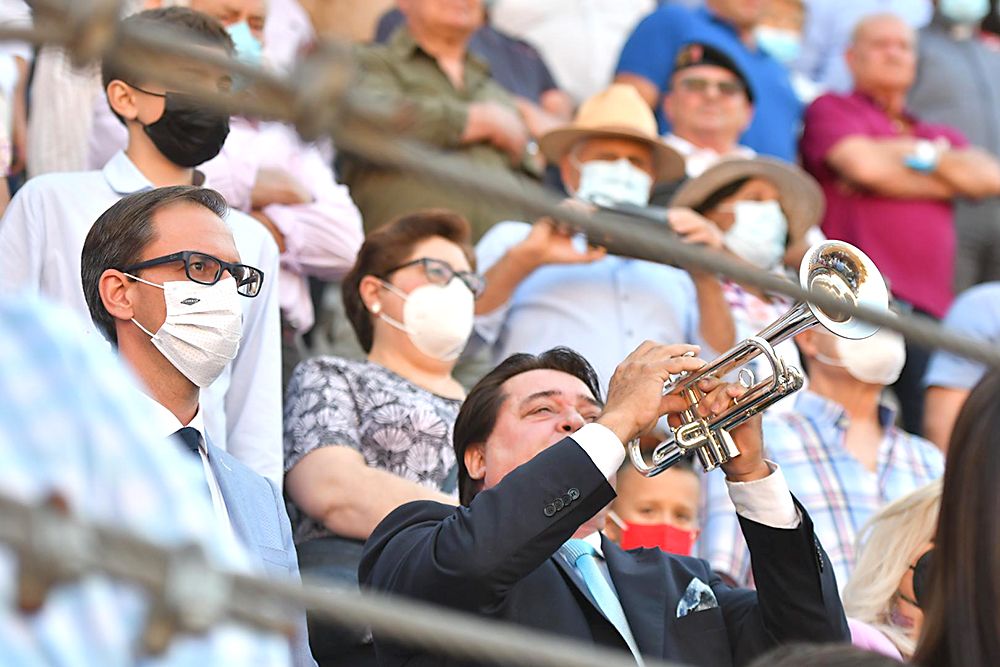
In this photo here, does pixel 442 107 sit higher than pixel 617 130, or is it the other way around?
pixel 617 130

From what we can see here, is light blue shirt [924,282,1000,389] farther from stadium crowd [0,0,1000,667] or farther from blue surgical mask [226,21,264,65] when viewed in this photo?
blue surgical mask [226,21,264,65]

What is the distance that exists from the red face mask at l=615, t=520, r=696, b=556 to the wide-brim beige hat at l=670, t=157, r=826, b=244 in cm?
166

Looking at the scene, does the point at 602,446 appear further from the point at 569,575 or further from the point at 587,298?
the point at 587,298

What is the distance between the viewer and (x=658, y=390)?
375 cm

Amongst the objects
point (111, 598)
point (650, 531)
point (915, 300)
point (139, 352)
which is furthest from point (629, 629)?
point (915, 300)

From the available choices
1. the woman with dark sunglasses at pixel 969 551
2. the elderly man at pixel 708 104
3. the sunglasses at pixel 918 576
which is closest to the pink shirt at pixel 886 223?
the elderly man at pixel 708 104

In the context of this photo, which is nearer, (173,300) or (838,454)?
(173,300)

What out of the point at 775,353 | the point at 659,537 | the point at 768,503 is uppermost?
the point at 775,353

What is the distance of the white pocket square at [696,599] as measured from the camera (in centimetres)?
388

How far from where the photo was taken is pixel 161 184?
16.4ft

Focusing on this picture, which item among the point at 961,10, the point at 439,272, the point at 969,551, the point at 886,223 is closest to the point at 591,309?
the point at 439,272

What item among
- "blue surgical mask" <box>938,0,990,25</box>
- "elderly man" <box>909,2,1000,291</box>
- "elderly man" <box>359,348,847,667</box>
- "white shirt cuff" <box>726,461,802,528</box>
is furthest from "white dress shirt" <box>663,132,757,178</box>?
"white shirt cuff" <box>726,461,802,528</box>

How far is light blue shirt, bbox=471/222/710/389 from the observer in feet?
19.9

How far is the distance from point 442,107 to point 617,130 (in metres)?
0.70
